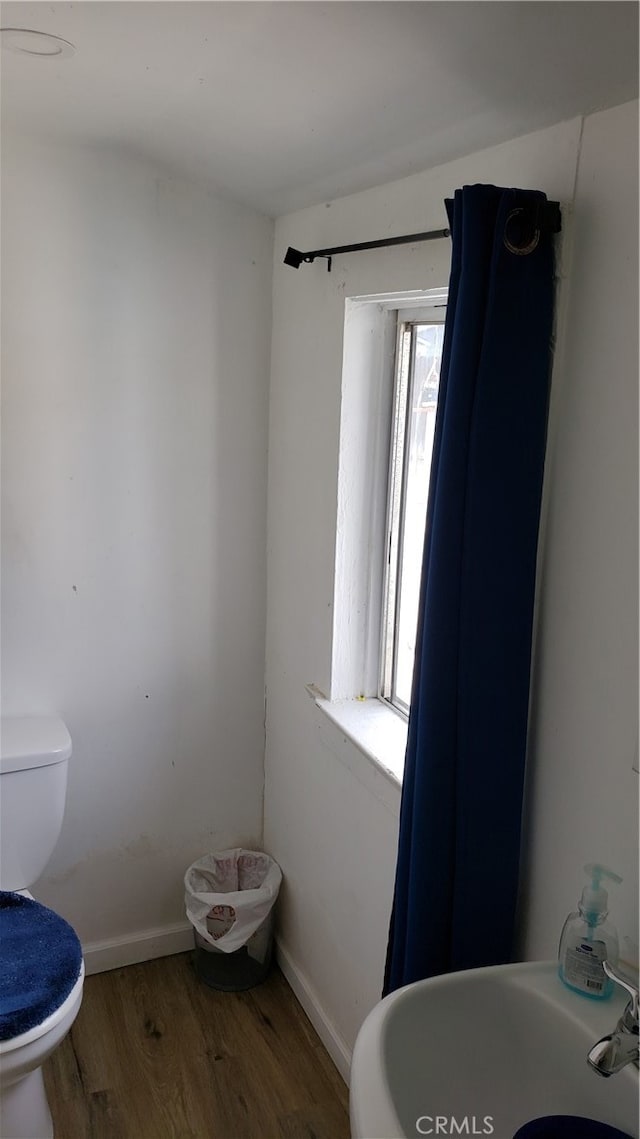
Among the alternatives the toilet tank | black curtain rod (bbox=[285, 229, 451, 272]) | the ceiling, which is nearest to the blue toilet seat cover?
the toilet tank

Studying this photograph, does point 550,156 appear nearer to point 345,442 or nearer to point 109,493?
point 345,442

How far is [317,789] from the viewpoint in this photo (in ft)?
6.78

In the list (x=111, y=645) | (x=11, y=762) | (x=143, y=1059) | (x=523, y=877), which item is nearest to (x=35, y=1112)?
(x=143, y=1059)

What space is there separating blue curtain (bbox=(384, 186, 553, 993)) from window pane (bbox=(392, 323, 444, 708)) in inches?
18.2

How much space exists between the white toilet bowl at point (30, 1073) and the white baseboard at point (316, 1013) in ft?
2.07

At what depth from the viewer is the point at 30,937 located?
5.70ft

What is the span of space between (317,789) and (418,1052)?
969 mm

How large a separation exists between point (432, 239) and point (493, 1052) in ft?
4.12

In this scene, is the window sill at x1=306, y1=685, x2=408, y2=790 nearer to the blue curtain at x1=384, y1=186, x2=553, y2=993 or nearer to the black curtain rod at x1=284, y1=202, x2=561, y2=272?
the blue curtain at x1=384, y1=186, x2=553, y2=993

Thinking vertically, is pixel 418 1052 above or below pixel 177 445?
below

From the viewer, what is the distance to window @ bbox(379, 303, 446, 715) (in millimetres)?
1813

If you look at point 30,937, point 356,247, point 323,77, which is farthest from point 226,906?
point 323,77

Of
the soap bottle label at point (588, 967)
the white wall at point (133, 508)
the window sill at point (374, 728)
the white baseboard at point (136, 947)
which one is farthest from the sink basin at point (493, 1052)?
the white baseboard at point (136, 947)

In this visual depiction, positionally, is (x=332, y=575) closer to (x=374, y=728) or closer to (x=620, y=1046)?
(x=374, y=728)
